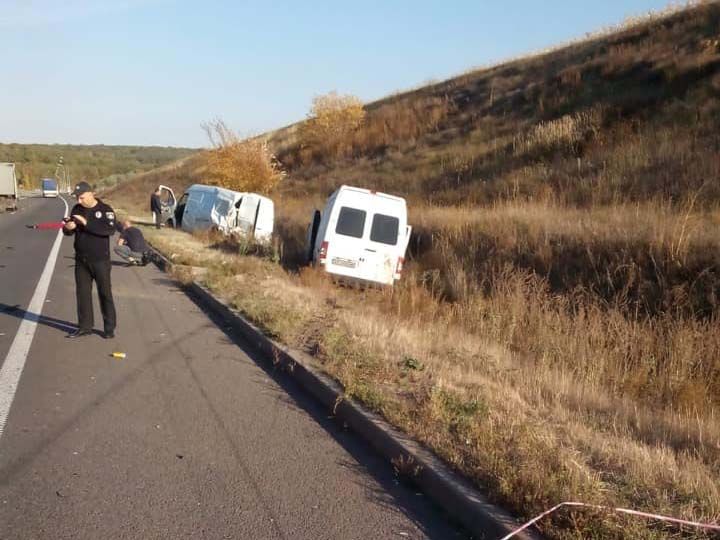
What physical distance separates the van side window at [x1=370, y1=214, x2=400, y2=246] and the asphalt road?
710 centimetres

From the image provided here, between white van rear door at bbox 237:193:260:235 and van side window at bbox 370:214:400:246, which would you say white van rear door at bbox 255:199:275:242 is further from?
van side window at bbox 370:214:400:246

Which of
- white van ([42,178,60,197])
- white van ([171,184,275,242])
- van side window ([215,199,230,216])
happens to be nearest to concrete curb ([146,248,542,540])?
white van ([171,184,275,242])

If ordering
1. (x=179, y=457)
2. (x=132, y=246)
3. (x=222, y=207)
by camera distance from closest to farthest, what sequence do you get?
(x=179, y=457)
(x=132, y=246)
(x=222, y=207)

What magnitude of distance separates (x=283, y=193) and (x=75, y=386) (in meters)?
34.1

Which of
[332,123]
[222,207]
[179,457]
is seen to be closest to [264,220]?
[222,207]

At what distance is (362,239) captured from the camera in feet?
50.9

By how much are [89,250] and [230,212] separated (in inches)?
633

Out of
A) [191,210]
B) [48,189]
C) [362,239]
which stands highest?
[362,239]

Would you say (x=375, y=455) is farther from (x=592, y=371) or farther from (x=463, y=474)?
(x=592, y=371)

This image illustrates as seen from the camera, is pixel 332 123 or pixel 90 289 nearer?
pixel 90 289

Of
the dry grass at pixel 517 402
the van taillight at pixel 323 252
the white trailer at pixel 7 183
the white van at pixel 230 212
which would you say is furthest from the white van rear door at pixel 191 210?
the white trailer at pixel 7 183

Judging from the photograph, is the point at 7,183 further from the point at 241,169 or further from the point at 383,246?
the point at 383,246

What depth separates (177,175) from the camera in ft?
245

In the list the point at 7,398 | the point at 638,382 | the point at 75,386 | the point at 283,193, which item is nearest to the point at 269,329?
the point at 75,386
